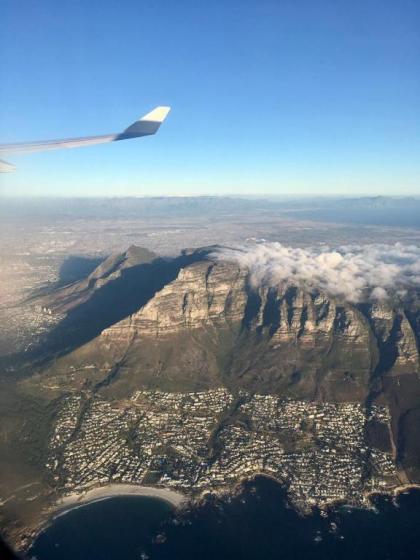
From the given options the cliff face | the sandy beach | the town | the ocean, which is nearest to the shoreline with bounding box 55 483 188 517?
the sandy beach

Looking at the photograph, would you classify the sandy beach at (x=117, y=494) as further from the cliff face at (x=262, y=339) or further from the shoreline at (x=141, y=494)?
the cliff face at (x=262, y=339)

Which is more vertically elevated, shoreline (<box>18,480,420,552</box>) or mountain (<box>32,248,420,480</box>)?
mountain (<box>32,248,420,480</box>)

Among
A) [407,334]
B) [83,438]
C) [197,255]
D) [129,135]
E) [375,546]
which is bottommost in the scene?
[375,546]

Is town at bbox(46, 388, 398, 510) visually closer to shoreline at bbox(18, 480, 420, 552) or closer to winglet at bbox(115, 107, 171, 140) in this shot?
shoreline at bbox(18, 480, 420, 552)

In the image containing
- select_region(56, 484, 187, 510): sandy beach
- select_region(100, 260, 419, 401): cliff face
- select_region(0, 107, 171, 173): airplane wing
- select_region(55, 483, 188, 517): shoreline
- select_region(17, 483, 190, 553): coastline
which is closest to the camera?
select_region(0, 107, 171, 173): airplane wing

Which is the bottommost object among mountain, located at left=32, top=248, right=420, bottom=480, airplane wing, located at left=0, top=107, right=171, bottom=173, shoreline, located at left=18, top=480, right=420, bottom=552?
→ shoreline, located at left=18, top=480, right=420, bottom=552

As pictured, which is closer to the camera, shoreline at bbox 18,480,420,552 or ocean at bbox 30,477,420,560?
ocean at bbox 30,477,420,560

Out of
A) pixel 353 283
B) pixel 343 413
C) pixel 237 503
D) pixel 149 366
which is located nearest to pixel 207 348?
pixel 149 366

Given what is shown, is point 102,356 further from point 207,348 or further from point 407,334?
point 407,334
